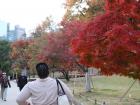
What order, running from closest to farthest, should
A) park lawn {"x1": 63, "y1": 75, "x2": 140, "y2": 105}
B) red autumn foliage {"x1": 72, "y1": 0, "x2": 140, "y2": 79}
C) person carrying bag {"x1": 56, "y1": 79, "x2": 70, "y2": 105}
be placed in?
person carrying bag {"x1": 56, "y1": 79, "x2": 70, "y2": 105} < red autumn foliage {"x1": 72, "y1": 0, "x2": 140, "y2": 79} < park lawn {"x1": 63, "y1": 75, "x2": 140, "y2": 105}

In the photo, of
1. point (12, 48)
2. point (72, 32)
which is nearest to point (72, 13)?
point (72, 32)

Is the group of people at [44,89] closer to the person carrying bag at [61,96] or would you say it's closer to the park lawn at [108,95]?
the person carrying bag at [61,96]

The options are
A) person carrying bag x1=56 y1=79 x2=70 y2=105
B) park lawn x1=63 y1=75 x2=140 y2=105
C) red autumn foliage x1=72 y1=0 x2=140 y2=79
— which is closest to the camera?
person carrying bag x1=56 y1=79 x2=70 y2=105

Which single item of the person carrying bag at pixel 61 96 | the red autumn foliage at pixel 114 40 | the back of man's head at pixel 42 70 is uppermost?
the red autumn foliage at pixel 114 40

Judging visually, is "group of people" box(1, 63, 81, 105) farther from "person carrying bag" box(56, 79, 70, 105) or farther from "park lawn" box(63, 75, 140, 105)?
"park lawn" box(63, 75, 140, 105)

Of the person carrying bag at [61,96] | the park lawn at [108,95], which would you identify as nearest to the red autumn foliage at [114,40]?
the park lawn at [108,95]

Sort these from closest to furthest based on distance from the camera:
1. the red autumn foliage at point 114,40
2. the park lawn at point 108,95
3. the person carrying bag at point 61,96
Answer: the person carrying bag at point 61,96 → the red autumn foliage at point 114,40 → the park lawn at point 108,95

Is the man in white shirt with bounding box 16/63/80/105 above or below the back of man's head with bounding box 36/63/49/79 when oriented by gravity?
below

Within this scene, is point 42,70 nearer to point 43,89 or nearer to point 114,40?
point 43,89

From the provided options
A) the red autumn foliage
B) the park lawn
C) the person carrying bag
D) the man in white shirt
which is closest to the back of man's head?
the man in white shirt

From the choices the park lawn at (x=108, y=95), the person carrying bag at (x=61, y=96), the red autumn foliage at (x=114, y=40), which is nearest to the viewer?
the person carrying bag at (x=61, y=96)

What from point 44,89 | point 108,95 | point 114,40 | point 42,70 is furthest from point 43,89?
point 108,95

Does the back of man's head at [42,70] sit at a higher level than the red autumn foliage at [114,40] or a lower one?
lower

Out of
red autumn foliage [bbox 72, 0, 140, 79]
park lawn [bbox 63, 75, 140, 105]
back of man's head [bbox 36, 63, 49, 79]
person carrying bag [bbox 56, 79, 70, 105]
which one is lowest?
park lawn [bbox 63, 75, 140, 105]
